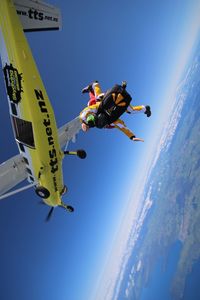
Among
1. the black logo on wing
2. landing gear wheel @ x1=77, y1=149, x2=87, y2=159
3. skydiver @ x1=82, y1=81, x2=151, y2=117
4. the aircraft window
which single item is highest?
the black logo on wing

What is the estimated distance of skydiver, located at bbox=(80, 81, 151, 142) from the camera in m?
5.91

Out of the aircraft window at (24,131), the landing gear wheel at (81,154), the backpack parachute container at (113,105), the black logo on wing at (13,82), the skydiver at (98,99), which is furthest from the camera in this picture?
the landing gear wheel at (81,154)

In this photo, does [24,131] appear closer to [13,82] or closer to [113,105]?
[13,82]

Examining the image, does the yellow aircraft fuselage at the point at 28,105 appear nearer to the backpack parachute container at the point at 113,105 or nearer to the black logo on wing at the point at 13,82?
the black logo on wing at the point at 13,82

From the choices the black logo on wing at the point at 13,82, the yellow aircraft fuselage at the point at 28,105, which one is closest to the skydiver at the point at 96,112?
the yellow aircraft fuselage at the point at 28,105

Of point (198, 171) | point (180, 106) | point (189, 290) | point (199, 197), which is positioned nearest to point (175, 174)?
point (198, 171)

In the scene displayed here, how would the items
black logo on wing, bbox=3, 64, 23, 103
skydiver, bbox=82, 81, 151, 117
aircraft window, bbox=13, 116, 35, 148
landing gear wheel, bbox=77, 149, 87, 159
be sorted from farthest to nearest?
landing gear wheel, bbox=77, 149, 87, 159 → skydiver, bbox=82, 81, 151, 117 → aircraft window, bbox=13, 116, 35, 148 → black logo on wing, bbox=3, 64, 23, 103

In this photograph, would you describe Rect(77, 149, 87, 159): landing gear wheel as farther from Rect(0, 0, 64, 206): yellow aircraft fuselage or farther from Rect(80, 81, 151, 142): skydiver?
Rect(80, 81, 151, 142): skydiver

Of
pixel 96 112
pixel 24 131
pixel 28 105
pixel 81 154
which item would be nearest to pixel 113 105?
pixel 96 112

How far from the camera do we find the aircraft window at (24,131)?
20.3ft

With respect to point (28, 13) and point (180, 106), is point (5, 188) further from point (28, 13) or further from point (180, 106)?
point (180, 106)

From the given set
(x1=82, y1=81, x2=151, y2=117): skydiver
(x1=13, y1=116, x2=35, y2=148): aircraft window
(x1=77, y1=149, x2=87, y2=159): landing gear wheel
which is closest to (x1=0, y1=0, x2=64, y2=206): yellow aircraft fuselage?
(x1=13, y1=116, x2=35, y2=148): aircraft window

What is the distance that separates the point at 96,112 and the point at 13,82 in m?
1.67

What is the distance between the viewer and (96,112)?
237 inches
